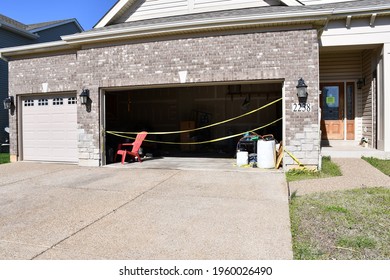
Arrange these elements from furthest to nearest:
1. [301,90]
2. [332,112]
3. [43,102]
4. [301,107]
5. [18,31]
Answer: [18,31] < [332,112] < [43,102] < [301,107] < [301,90]

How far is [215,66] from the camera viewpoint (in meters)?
8.58

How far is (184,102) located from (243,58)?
8.16 m

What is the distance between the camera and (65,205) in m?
5.30

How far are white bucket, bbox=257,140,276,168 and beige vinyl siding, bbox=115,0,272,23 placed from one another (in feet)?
16.3

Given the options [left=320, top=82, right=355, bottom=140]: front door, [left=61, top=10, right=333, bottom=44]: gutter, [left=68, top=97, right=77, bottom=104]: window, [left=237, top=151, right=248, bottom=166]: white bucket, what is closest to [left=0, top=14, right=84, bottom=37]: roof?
A: [left=68, top=97, right=77, bottom=104]: window

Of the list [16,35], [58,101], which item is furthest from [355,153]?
[16,35]

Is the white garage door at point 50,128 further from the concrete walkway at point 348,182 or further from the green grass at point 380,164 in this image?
the green grass at point 380,164

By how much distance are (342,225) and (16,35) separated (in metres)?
18.7

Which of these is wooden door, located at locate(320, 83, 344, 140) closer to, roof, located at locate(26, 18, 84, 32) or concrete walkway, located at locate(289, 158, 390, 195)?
concrete walkway, located at locate(289, 158, 390, 195)

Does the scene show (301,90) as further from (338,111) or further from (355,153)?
(338,111)

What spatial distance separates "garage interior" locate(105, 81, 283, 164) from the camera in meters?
14.8

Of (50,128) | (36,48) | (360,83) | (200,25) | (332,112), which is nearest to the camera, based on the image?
(200,25)
